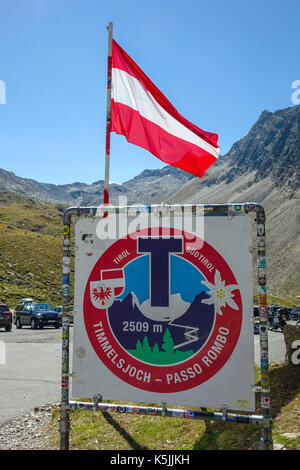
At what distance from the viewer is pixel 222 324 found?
482 cm

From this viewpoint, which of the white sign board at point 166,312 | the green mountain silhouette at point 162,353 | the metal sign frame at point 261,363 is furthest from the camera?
the green mountain silhouette at point 162,353

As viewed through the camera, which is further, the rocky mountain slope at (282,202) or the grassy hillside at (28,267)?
the rocky mountain slope at (282,202)

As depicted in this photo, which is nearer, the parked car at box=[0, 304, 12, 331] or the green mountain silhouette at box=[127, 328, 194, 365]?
the green mountain silhouette at box=[127, 328, 194, 365]

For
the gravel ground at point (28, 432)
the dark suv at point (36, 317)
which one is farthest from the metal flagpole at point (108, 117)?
the dark suv at point (36, 317)

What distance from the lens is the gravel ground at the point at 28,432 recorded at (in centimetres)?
599

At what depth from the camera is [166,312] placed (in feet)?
16.4

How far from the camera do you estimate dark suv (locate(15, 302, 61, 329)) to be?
27.9 meters

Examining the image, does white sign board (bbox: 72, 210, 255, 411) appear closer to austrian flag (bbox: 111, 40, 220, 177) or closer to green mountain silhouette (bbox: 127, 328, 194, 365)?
green mountain silhouette (bbox: 127, 328, 194, 365)

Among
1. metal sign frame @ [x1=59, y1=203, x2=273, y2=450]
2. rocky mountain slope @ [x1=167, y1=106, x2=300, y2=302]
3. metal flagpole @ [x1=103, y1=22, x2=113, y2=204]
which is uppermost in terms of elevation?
rocky mountain slope @ [x1=167, y1=106, x2=300, y2=302]

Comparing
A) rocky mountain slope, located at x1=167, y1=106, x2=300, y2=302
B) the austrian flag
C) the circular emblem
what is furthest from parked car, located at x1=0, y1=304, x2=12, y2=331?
rocky mountain slope, located at x1=167, y1=106, x2=300, y2=302

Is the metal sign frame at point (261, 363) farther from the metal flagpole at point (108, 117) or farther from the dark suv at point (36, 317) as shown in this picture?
the dark suv at point (36, 317)

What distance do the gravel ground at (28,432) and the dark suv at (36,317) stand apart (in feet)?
68.3

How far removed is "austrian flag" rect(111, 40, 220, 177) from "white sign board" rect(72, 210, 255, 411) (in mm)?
1922
